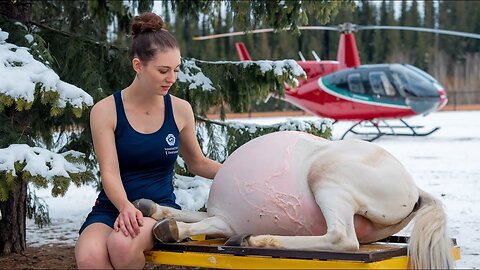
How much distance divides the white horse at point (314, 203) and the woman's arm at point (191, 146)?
0.22 metres

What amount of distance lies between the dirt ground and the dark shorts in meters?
2.49

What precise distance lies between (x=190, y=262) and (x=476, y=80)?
175 ft

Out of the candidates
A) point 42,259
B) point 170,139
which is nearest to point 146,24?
point 170,139

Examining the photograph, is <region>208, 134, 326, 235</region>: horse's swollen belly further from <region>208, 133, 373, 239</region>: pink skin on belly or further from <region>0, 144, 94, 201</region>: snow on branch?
<region>0, 144, 94, 201</region>: snow on branch

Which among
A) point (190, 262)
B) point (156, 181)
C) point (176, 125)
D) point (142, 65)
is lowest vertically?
point (190, 262)

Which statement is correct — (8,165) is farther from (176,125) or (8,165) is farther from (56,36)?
(56,36)

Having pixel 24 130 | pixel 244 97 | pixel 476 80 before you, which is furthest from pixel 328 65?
pixel 476 80

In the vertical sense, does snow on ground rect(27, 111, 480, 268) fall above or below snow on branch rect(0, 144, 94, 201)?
below

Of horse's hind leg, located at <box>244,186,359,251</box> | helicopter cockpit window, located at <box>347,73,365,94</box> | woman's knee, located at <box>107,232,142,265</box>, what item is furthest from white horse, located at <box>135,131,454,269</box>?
helicopter cockpit window, located at <box>347,73,365,94</box>

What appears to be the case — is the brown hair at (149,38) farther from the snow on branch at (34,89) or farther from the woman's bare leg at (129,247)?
the snow on branch at (34,89)

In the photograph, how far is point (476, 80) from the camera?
5369 cm

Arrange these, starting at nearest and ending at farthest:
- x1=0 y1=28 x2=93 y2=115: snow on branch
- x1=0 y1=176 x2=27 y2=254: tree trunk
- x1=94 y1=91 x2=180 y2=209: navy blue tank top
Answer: x1=94 y1=91 x2=180 y2=209: navy blue tank top → x1=0 y1=28 x2=93 y2=115: snow on branch → x1=0 y1=176 x2=27 y2=254: tree trunk

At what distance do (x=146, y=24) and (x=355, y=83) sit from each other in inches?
796

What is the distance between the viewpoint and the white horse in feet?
10.0
